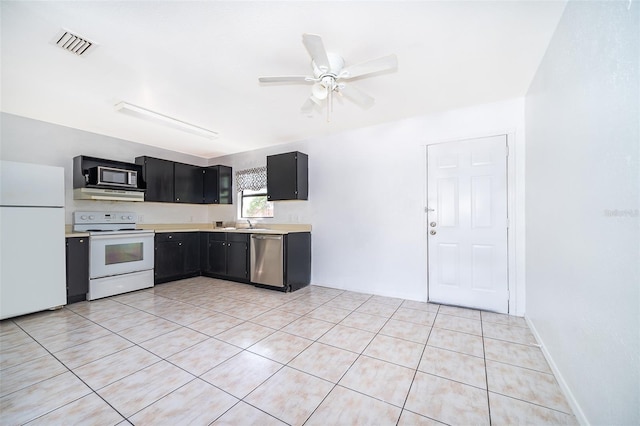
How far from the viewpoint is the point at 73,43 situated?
2000 mm

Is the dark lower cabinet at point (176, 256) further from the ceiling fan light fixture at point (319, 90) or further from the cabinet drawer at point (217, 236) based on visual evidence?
the ceiling fan light fixture at point (319, 90)

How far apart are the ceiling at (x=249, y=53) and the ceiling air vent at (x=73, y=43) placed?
1.5 inches

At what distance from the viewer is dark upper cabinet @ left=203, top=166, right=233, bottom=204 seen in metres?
5.39

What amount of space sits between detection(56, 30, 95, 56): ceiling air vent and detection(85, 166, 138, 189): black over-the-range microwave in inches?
85.3

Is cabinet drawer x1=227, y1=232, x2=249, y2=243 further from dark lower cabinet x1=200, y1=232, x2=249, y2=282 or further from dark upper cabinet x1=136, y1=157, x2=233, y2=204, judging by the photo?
dark upper cabinet x1=136, y1=157, x2=233, y2=204

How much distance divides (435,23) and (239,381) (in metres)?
2.86

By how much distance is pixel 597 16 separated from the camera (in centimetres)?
127

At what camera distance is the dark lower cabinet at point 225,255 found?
4.43 metres

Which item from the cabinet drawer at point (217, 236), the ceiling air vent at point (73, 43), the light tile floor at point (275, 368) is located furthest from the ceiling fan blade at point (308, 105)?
the cabinet drawer at point (217, 236)

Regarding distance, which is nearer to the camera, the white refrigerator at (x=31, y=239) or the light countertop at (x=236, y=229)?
the white refrigerator at (x=31, y=239)

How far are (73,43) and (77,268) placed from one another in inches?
112

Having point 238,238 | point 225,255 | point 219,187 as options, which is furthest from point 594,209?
point 219,187

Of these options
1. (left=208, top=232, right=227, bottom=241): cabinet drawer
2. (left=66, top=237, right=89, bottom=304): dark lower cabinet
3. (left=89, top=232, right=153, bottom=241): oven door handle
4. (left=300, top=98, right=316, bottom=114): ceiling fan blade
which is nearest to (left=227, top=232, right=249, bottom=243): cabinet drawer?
(left=208, top=232, right=227, bottom=241): cabinet drawer

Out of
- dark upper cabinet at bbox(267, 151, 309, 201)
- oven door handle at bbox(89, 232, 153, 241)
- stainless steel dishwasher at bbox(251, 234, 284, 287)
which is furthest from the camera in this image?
dark upper cabinet at bbox(267, 151, 309, 201)
